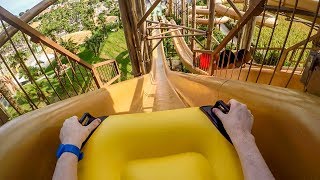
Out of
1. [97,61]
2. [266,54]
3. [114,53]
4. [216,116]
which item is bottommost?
[114,53]

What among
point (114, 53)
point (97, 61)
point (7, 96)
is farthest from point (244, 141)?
point (114, 53)

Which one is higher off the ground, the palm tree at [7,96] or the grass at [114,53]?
the palm tree at [7,96]

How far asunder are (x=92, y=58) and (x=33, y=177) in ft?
71.6

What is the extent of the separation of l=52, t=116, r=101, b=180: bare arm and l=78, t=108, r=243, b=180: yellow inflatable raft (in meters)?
0.04

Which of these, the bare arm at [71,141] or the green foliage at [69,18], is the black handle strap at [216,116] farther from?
the green foliage at [69,18]

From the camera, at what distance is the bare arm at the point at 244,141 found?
93cm

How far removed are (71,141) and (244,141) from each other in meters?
0.73

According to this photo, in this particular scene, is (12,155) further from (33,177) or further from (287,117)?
(287,117)

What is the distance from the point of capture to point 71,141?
1.12m

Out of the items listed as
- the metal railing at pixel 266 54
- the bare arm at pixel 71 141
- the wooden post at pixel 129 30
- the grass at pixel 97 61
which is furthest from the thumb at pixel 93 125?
the grass at pixel 97 61

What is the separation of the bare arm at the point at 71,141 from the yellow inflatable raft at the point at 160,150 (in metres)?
0.04

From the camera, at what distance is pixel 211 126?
4.02ft

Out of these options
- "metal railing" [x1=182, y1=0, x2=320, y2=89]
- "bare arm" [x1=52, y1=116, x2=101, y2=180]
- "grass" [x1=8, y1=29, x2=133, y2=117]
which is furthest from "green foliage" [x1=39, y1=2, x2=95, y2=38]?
"bare arm" [x1=52, y1=116, x2=101, y2=180]

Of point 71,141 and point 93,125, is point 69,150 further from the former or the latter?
point 93,125
